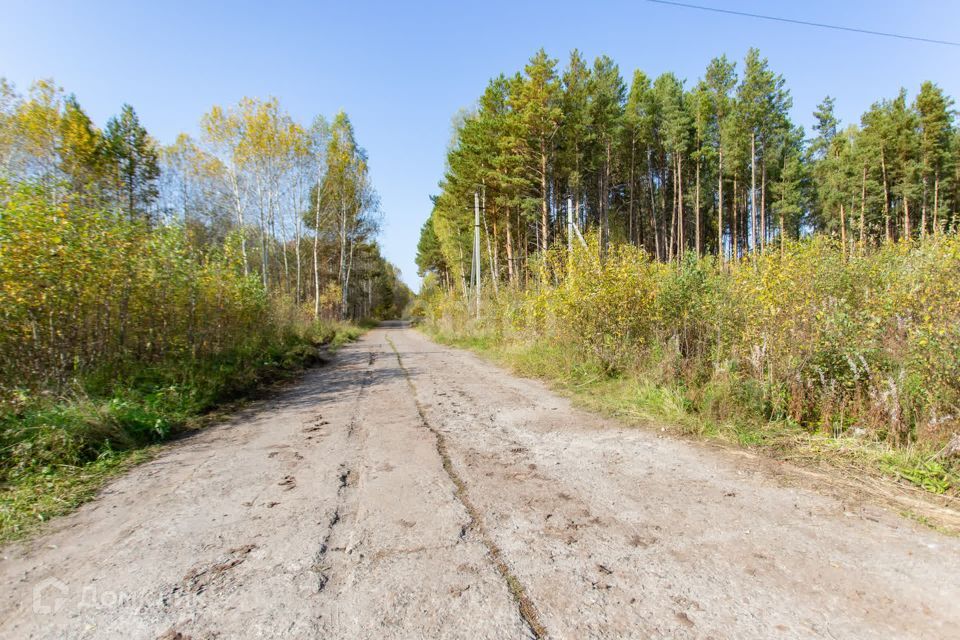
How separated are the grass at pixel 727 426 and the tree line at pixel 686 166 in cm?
1398

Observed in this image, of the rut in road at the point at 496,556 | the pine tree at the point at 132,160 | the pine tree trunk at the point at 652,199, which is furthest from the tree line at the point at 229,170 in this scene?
the pine tree trunk at the point at 652,199

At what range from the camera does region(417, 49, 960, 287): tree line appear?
70.3ft

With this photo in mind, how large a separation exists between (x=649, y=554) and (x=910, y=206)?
51.1m

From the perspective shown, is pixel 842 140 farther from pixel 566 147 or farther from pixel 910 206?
pixel 566 147

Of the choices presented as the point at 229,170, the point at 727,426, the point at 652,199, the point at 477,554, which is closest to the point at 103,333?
the point at 477,554

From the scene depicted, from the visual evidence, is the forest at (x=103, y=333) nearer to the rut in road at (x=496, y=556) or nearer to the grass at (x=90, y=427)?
the grass at (x=90, y=427)

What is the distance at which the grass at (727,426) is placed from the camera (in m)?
3.12

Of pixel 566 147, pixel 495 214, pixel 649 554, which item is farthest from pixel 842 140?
pixel 649 554

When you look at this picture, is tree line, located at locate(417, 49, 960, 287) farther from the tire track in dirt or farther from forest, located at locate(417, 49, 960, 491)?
the tire track in dirt

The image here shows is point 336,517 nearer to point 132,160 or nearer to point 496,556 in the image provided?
point 496,556

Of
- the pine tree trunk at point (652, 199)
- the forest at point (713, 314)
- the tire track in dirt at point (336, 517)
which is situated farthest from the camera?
the pine tree trunk at point (652, 199)

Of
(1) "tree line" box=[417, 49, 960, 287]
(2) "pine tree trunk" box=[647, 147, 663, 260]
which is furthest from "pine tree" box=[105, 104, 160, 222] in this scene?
(2) "pine tree trunk" box=[647, 147, 663, 260]

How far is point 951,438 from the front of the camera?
3105 millimetres

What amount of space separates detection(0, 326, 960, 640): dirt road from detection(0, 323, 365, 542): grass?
33cm
